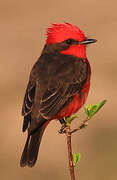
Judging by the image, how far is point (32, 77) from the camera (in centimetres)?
718

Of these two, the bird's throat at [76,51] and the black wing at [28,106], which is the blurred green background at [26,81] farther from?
the black wing at [28,106]

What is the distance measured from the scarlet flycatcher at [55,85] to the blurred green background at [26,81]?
413 cm

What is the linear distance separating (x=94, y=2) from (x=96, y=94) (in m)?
7.41

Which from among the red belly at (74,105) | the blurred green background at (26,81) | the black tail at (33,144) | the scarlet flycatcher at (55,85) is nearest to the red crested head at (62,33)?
the scarlet flycatcher at (55,85)

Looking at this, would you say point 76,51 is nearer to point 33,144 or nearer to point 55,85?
point 55,85

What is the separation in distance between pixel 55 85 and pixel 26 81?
8.56m

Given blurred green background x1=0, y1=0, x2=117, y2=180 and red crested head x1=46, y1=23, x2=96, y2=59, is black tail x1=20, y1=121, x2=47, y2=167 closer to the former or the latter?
red crested head x1=46, y1=23, x2=96, y2=59

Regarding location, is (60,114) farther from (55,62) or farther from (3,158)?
(3,158)

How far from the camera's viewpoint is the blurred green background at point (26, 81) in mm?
12043

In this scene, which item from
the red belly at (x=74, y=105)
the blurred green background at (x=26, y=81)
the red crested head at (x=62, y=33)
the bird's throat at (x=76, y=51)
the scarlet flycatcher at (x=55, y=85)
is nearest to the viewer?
the scarlet flycatcher at (x=55, y=85)

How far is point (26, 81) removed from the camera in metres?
15.4

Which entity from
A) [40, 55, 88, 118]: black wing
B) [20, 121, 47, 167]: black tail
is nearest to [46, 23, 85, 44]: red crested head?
[40, 55, 88, 118]: black wing

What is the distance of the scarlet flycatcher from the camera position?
6.71 m

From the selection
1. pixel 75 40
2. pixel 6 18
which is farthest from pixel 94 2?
pixel 75 40
